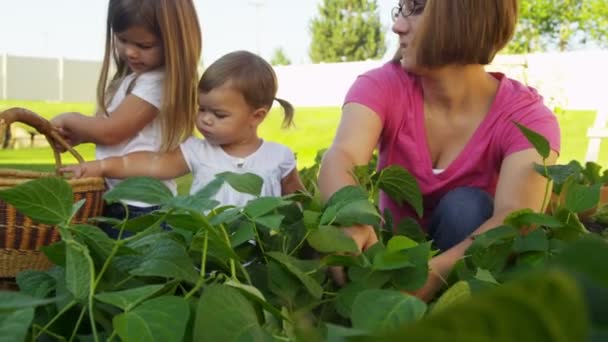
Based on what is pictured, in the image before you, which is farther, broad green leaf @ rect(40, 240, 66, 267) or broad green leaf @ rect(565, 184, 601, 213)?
broad green leaf @ rect(565, 184, 601, 213)

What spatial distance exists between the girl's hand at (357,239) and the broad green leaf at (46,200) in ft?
0.86

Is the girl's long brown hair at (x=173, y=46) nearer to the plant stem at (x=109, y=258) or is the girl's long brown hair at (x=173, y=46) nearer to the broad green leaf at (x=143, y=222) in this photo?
the broad green leaf at (x=143, y=222)

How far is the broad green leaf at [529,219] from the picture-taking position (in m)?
0.74

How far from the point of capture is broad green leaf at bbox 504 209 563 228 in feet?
2.43

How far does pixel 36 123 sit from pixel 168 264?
5.06 ft

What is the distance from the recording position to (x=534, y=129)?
5.38 feet

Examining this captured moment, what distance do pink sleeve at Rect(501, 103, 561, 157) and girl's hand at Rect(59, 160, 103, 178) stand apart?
1097 mm

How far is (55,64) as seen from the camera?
29.5 metres

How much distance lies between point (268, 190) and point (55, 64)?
29098mm

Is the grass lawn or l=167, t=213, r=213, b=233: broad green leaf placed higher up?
l=167, t=213, r=213, b=233: broad green leaf

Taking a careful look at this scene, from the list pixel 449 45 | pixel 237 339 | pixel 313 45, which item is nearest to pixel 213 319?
pixel 237 339

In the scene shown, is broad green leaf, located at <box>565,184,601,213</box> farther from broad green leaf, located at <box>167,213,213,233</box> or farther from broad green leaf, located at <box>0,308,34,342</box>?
broad green leaf, located at <box>0,308,34,342</box>

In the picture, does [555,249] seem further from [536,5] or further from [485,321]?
[536,5]

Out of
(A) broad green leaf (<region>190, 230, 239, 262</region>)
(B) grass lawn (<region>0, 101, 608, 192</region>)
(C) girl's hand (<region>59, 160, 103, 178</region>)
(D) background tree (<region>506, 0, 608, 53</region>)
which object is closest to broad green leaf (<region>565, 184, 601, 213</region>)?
(A) broad green leaf (<region>190, 230, 239, 262</region>)
